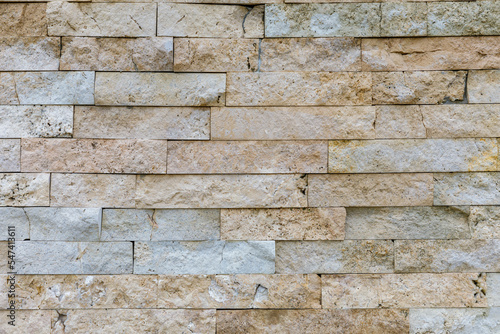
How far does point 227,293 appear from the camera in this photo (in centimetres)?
186

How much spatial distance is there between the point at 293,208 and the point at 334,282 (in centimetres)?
50

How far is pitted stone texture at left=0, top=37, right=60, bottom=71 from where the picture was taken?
72.9 inches

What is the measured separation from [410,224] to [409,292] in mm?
396

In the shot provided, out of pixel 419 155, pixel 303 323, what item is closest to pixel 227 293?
pixel 303 323

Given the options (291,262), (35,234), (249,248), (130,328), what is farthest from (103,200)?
(291,262)

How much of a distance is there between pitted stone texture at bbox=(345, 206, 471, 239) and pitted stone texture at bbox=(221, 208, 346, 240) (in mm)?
134

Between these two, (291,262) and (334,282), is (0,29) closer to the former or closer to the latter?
(291,262)

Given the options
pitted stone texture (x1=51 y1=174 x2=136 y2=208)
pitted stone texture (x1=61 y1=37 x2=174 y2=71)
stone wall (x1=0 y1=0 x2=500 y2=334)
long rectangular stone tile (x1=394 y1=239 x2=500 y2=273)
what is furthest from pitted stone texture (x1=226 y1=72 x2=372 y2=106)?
long rectangular stone tile (x1=394 y1=239 x2=500 y2=273)

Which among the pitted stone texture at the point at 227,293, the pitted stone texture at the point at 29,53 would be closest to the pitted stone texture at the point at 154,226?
the pitted stone texture at the point at 227,293

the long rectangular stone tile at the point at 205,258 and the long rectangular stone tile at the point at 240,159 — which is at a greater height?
the long rectangular stone tile at the point at 240,159

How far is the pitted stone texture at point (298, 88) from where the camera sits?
185cm

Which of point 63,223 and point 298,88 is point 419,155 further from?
point 63,223

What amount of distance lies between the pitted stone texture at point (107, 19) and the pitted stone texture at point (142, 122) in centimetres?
44

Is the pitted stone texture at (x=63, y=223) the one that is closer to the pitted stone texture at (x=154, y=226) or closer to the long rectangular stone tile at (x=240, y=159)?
the pitted stone texture at (x=154, y=226)
